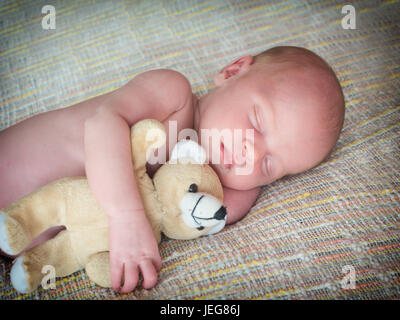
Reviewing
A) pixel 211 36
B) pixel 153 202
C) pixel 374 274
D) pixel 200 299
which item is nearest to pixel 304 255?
pixel 374 274

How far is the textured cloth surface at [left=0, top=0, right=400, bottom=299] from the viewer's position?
2.48 feet

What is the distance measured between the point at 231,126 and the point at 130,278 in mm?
438

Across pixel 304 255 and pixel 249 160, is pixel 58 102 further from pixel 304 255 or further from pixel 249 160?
pixel 304 255

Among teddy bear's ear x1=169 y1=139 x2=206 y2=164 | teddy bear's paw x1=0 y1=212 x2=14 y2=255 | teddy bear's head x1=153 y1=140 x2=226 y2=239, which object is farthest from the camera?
teddy bear's ear x1=169 y1=139 x2=206 y2=164

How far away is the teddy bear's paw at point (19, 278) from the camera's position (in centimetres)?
70

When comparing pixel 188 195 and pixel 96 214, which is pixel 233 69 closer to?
pixel 188 195

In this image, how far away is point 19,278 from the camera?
705 millimetres

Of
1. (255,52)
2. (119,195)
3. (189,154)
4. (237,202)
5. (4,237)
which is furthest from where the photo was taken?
(255,52)

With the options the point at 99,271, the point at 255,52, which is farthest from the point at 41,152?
the point at 255,52

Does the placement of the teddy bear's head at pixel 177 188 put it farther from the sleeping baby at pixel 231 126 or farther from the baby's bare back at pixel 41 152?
the baby's bare back at pixel 41 152

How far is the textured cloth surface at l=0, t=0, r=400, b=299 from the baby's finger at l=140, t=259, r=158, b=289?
0.02 meters

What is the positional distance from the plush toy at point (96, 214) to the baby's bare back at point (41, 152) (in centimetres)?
14

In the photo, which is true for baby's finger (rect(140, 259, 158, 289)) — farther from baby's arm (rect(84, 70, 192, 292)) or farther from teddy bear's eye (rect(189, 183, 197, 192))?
teddy bear's eye (rect(189, 183, 197, 192))

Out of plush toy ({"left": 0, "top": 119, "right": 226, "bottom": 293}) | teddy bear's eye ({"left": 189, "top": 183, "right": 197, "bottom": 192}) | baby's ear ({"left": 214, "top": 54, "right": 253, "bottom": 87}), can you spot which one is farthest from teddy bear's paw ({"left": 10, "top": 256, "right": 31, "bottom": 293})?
baby's ear ({"left": 214, "top": 54, "right": 253, "bottom": 87})
